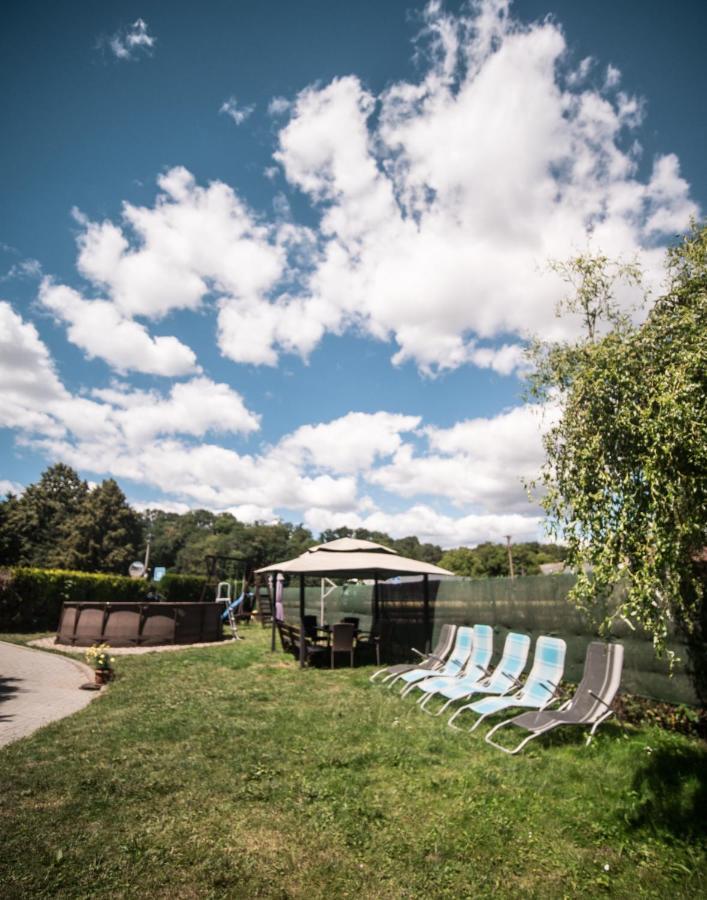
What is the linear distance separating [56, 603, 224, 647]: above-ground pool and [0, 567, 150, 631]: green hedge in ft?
9.83

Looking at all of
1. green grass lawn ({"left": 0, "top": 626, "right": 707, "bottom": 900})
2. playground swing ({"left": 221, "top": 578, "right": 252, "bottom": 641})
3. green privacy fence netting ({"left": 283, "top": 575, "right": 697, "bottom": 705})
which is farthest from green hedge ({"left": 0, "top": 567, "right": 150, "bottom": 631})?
green grass lawn ({"left": 0, "top": 626, "right": 707, "bottom": 900})

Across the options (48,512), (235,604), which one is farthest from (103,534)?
(235,604)

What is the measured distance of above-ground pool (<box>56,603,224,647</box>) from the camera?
13.8 metres

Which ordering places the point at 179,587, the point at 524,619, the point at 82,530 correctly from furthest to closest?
the point at 82,530 → the point at 179,587 → the point at 524,619

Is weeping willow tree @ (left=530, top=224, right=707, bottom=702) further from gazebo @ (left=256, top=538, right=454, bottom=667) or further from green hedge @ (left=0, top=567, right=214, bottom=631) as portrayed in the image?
green hedge @ (left=0, top=567, right=214, bottom=631)

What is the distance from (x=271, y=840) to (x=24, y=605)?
16.6m

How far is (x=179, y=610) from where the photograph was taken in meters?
15.0

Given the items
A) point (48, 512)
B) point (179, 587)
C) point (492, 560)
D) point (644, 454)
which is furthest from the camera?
point (492, 560)

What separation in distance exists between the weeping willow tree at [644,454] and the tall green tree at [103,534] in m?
57.0

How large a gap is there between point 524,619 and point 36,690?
8.70 m

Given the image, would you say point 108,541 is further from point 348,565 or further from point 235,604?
point 348,565

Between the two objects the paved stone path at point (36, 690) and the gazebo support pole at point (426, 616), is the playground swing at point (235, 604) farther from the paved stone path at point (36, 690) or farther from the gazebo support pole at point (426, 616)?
the gazebo support pole at point (426, 616)

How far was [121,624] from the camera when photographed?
14.0m

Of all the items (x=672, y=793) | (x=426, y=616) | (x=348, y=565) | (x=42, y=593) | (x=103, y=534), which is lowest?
(x=672, y=793)
